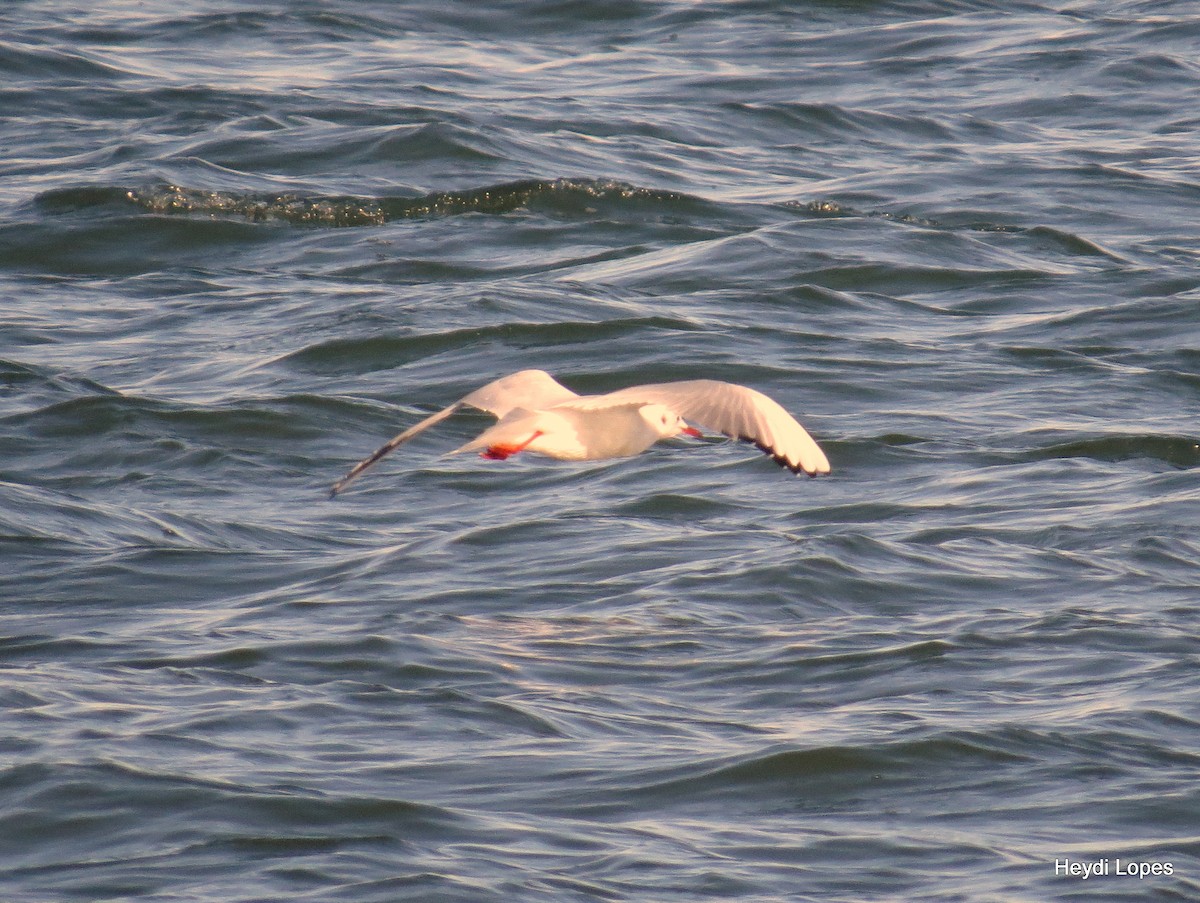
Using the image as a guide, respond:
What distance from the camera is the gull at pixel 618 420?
755 cm

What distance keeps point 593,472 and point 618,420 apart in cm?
178

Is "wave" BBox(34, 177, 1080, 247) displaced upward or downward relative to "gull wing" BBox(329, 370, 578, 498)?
downward

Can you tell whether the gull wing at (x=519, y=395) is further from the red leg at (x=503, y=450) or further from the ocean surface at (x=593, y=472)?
the ocean surface at (x=593, y=472)

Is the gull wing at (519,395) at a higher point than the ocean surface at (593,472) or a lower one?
higher

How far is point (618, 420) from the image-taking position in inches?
322

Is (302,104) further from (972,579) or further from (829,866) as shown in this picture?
(829,866)

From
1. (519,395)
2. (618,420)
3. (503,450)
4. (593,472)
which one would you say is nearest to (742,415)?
(618,420)

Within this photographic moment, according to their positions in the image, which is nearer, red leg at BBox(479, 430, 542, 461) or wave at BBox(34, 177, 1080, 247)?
red leg at BBox(479, 430, 542, 461)

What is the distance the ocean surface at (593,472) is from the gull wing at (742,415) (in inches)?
27.4

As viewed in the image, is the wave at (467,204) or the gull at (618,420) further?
the wave at (467,204)

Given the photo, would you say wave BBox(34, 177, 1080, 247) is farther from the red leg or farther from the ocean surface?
the red leg

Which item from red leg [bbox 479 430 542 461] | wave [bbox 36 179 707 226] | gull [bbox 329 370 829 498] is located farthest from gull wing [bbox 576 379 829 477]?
wave [bbox 36 179 707 226]

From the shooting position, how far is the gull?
24.8 ft

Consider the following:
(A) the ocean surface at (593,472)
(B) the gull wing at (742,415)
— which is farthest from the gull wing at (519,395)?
(A) the ocean surface at (593,472)
